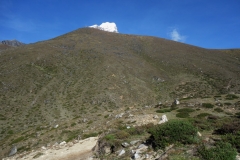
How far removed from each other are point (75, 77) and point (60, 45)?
3186 centimetres

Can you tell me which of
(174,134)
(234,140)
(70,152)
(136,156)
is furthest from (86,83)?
(234,140)

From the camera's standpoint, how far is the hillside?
32.0 meters

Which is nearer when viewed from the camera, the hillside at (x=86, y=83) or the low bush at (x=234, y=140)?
the low bush at (x=234, y=140)

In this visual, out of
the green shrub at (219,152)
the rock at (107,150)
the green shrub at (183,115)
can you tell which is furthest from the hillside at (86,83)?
the green shrub at (219,152)

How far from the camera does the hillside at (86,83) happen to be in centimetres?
3195

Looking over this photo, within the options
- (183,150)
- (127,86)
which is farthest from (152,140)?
(127,86)

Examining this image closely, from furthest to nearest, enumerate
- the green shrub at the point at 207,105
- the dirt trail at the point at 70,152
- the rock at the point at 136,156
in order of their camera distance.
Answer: the green shrub at the point at 207,105, the dirt trail at the point at 70,152, the rock at the point at 136,156

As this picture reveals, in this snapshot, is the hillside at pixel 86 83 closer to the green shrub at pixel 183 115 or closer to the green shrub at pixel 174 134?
the green shrub at pixel 183 115

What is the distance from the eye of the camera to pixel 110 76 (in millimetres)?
60281

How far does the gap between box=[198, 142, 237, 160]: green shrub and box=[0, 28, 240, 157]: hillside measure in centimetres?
1436

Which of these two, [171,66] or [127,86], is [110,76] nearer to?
[127,86]

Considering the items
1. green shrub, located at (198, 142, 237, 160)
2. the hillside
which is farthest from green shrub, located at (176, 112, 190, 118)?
green shrub, located at (198, 142, 237, 160)

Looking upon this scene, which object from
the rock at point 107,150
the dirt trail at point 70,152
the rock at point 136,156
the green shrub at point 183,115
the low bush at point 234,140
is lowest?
the dirt trail at point 70,152

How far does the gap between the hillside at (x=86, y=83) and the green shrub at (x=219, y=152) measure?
14363 millimetres
